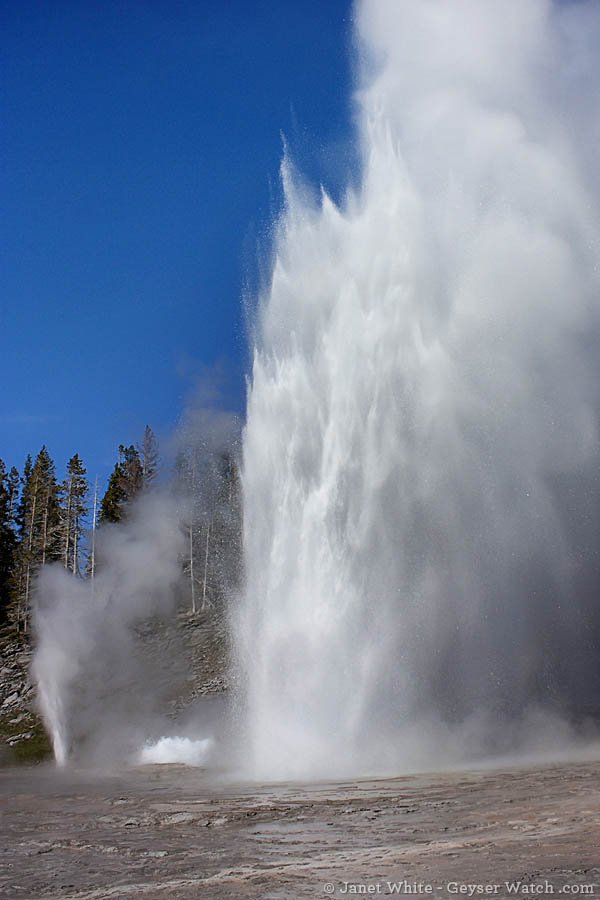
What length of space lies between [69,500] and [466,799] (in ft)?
137

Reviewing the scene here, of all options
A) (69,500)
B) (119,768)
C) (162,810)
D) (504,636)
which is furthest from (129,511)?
(162,810)

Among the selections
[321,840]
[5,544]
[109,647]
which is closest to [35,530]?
[5,544]

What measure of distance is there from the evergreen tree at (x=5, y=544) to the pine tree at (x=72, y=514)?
13.9 ft

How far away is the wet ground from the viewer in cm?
676

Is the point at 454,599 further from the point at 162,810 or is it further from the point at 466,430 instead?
the point at 162,810

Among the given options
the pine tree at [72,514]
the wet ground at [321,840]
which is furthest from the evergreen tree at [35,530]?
the wet ground at [321,840]

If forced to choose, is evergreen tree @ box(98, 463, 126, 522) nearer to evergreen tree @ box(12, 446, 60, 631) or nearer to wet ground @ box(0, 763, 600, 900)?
evergreen tree @ box(12, 446, 60, 631)

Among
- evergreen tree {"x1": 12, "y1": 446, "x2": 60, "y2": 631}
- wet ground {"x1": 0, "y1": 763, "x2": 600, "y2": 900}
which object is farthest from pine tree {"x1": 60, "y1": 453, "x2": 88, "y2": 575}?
wet ground {"x1": 0, "y1": 763, "x2": 600, "y2": 900}

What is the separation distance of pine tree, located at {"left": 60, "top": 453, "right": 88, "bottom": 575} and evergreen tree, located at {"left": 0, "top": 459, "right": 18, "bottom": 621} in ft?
13.9

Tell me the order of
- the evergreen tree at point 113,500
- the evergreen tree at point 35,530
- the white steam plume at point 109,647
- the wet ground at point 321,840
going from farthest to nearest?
the evergreen tree at point 113,500 < the evergreen tree at point 35,530 < the white steam plume at point 109,647 < the wet ground at point 321,840

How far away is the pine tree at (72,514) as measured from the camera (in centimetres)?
4759

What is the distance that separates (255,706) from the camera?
1780cm

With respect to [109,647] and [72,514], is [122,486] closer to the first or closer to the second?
[72,514]

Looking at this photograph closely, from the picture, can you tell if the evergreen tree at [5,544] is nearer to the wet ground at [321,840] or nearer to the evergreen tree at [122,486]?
the evergreen tree at [122,486]
